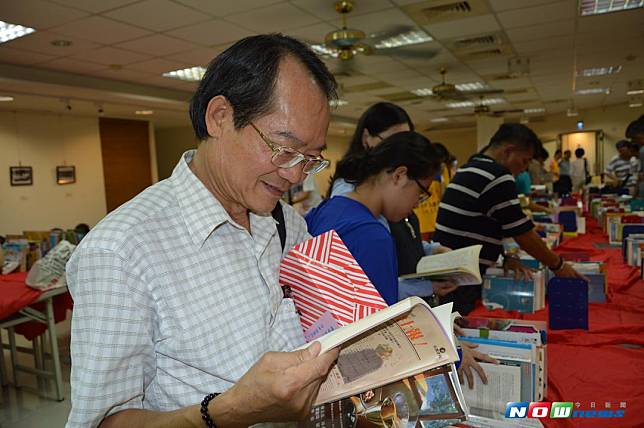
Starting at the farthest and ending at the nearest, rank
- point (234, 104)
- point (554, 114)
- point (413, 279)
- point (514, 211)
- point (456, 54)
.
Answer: point (554, 114)
point (456, 54)
point (514, 211)
point (413, 279)
point (234, 104)

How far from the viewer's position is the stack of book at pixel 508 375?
1.21 metres

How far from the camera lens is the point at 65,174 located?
954cm

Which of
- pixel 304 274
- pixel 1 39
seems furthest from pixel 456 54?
pixel 304 274

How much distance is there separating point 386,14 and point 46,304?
404 cm

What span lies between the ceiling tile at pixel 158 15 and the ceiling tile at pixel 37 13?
35cm

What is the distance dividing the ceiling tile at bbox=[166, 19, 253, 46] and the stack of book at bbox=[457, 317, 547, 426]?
4361 mm

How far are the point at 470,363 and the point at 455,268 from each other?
0.99 feet

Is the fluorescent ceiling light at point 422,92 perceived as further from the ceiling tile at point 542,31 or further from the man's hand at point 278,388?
the man's hand at point 278,388

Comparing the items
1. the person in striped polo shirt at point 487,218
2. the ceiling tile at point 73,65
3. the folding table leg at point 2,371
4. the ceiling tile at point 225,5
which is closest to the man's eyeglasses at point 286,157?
the person in striped polo shirt at point 487,218

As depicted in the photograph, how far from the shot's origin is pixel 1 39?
484cm

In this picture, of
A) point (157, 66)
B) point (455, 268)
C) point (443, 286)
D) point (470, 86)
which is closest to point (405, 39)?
point (157, 66)

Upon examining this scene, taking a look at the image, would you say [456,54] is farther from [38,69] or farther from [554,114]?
[554,114]

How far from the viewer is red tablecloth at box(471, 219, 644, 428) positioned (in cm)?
124

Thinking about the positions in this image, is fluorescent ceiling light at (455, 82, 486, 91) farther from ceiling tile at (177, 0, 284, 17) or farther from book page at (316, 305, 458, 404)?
book page at (316, 305, 458, 404)
